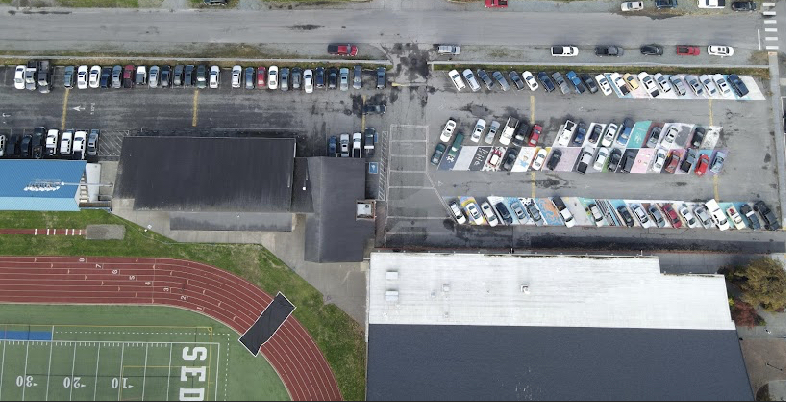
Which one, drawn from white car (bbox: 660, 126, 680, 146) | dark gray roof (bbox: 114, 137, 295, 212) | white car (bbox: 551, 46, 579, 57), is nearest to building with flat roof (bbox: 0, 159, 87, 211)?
dark gray roof (bbox: 114, 137, 295, 212)

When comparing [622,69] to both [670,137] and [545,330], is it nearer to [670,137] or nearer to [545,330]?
[670,137]

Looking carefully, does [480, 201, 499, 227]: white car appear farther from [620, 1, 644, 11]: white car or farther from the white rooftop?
[620, 1, 644, 11]: white car

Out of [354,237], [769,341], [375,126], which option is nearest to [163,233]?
[354,237]

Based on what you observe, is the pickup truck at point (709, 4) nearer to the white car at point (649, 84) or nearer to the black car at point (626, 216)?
the white car at point (649, 84)

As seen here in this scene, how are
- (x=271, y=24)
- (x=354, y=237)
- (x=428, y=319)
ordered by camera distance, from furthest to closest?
(x=271, y=24) < (x=354, y=237) < (x=428, y=319)

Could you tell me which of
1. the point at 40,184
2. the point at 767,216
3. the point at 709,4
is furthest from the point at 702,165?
the point at 40,184

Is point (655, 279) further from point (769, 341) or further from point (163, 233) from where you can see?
point (163, 233)
